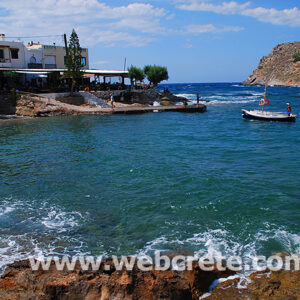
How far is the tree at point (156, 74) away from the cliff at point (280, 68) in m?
105

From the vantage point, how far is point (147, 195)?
12.1 m

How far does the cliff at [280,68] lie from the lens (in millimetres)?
145375

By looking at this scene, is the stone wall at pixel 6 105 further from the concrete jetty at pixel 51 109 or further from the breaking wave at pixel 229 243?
the breaking wave at pixel 229 243

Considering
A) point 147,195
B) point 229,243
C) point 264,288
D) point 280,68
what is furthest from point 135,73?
point 280,68

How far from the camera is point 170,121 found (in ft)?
111

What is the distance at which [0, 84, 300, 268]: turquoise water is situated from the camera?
8727 millimetres

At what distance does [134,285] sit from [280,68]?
16945cm

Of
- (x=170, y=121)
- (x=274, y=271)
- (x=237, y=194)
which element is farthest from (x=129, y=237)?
(x=170, y=121)

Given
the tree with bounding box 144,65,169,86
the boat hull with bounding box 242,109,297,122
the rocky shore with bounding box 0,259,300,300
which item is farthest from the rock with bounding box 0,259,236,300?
the tree with bounding box 144,65,169,86

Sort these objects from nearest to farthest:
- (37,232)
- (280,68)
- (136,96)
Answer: (37,232), (136,96), (280,68)

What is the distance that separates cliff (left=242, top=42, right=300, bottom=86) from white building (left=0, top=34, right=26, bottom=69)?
12443 centimetres

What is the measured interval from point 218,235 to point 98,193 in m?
5.22

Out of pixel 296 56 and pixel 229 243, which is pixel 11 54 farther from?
pixel 296 56

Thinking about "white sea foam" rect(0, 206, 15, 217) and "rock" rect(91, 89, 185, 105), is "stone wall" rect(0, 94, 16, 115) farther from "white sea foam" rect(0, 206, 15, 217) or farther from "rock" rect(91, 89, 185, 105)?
"white sea foam" rect(0, 206, 15, 217)
